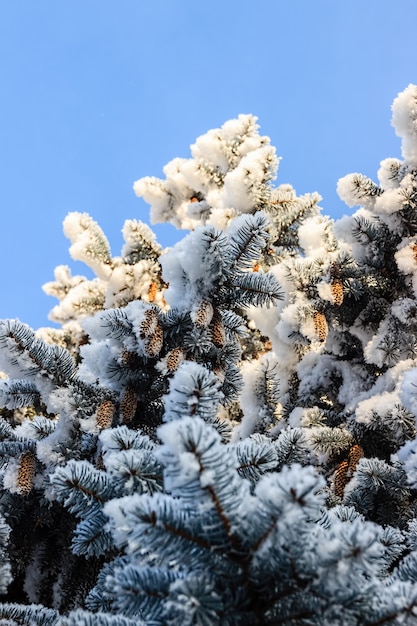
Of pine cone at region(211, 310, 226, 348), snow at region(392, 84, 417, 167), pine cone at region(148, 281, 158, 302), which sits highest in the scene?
snow at region(392, 84, 417, 167)

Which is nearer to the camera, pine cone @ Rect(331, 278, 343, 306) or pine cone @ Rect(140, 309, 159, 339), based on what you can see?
pine cone @ Rect(140, 309, 159, 339)

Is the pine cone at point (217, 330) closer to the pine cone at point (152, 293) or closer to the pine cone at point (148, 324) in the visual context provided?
the pine cone at point (148, 324)

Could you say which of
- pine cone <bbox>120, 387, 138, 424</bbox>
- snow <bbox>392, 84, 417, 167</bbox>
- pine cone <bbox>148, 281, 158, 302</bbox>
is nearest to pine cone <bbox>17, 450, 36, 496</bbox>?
pine cone <bbox>120, 387, 138, 424</bbox>

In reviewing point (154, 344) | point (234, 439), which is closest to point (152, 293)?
point (234, 439)

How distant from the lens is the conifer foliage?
42.3 inches

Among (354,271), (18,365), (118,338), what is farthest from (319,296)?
(18,365)

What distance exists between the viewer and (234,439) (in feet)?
13.7

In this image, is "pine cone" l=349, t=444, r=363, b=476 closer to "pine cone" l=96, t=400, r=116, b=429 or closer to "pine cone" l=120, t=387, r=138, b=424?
"pine cone" l=120, t=387, r=138, b=424

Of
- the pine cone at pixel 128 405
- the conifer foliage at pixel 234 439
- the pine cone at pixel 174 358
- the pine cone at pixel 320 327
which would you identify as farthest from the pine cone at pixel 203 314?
the pine cone at pixel 320 327

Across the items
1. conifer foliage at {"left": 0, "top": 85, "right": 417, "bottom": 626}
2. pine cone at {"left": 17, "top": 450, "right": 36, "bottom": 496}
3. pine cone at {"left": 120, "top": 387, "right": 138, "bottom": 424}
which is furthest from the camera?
pine cone at {"left": 120, "top": 387, "right": 138, "bottom": 424}

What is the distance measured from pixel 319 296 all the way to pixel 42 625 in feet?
7.93

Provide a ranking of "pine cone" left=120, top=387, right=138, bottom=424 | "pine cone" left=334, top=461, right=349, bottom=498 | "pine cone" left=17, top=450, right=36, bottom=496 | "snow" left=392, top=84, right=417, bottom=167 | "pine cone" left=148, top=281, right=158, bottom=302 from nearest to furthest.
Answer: "pine cone" left=17, top=450, right=36, bottom=496
"pine cone" left=120, top=387, right=138, bottom=424
"pine cone" left=334, top=461, right=349, bottom=498
"snow" left=392, top=84, right=417, bottom=167
"pine cone" left=148, top=281, right=158, bottom=302

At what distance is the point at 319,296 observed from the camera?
11.4 feet

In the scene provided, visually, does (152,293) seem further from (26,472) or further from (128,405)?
(26,472)
